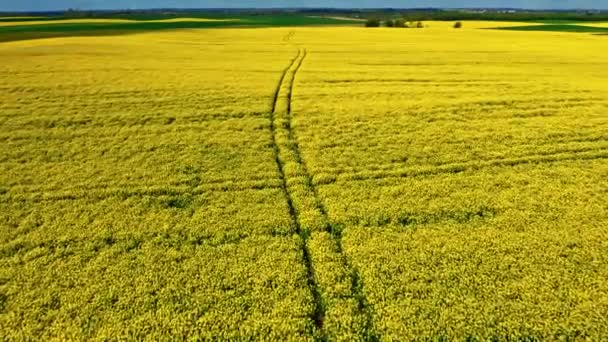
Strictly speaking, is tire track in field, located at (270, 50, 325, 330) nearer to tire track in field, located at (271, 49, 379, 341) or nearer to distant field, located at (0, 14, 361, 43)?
tire track in field, located at (271, 49, 379, 341)

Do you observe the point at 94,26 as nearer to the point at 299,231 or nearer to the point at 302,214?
the point at 302,214

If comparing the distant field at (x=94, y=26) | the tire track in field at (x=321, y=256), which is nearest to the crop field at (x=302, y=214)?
the tire track in field at (x=321, y=256)

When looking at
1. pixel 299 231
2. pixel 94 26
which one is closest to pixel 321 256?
pixel 299 231

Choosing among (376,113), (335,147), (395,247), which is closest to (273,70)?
(376,113)

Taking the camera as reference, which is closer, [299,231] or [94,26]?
[299,231]

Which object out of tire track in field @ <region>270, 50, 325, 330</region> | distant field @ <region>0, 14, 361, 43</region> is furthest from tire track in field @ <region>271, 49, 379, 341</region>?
distant field @ <region>0, 14, 361, 43</region>

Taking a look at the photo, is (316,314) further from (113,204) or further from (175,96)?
(175,96)

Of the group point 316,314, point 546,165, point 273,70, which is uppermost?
point 273,70
